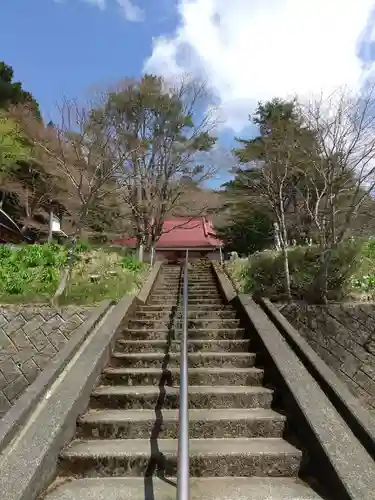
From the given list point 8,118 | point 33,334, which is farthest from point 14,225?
point 33,334

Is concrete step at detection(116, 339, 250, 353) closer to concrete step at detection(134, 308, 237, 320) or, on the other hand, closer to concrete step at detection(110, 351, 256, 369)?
concrete step at detection(110, 351, 256, 369)

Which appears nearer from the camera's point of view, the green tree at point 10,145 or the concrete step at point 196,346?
the concrete step at point 196,346

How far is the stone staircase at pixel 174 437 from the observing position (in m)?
2.90

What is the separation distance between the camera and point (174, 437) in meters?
3.47

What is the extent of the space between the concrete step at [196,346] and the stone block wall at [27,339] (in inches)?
57.1

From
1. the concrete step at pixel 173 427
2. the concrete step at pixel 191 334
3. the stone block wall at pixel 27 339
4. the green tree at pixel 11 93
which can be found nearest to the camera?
the concrete step at pixel 173 427

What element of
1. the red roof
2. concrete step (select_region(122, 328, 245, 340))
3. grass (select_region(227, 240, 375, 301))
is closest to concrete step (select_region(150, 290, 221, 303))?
grass (select_region(227, 240, 375, 301))

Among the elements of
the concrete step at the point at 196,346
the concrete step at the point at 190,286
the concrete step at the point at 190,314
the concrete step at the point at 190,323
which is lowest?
the concrete step at the point at 196,346

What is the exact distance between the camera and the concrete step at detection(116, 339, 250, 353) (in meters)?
5.19

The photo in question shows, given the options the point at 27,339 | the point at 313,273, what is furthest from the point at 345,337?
the point at 27,339

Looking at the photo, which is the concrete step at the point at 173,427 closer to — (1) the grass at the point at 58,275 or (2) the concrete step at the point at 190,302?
(1) the grass at the point at 58,275

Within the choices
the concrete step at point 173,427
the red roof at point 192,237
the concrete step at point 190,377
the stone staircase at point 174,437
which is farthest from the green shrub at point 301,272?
the red roof at point 192,237

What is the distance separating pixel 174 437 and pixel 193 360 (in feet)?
4.47

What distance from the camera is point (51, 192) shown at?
1948cm
